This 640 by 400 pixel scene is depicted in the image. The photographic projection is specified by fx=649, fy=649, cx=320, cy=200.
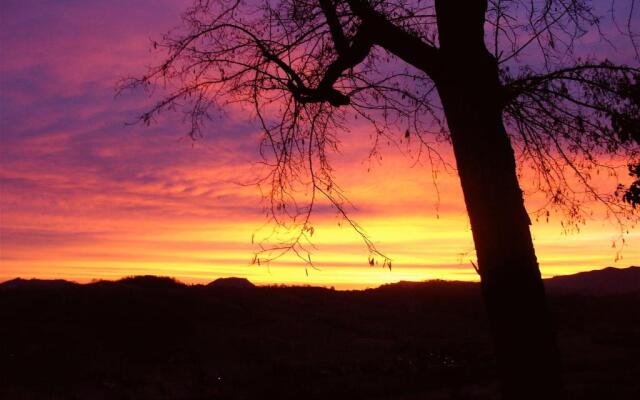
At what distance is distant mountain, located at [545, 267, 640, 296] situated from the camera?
59.5m

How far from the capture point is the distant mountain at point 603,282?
195 feet

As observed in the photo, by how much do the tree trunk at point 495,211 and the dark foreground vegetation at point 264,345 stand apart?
975 cm

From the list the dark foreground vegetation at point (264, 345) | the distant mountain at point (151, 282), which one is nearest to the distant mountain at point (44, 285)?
the dark foreground vegetation at point (264, 345)

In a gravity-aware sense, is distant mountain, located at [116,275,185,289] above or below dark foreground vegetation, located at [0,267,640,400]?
above

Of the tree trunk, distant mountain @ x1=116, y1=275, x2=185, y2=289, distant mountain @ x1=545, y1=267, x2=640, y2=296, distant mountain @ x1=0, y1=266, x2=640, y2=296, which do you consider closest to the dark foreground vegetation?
distant mountain @ x1=116, y1=275, x2=185, y2=289

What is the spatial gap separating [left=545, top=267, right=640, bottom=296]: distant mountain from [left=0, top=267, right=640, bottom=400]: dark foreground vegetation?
29799 millimetres

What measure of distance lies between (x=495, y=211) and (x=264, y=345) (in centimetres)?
1745

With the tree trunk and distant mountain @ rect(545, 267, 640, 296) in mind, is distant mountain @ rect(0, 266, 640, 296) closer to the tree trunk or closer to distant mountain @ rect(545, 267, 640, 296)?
distant mountain @ rect(545, 267, 640, 296)

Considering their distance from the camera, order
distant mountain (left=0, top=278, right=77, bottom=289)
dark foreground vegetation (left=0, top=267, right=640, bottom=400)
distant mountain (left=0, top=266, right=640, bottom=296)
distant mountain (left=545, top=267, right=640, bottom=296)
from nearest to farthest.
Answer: dark foreground vegetation (left=0, top=267, right=640, bottom=400) → distant mountain (left=0, top=278, right=77, bottom=289) → distant mountain (left=0, top=266, right=640, bottom=296) → distant mountain (left=545, top=267, right=640, bottom=296)

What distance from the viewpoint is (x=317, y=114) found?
301 inches

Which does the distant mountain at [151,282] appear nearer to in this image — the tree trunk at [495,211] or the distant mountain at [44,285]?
the distant mountain at [44,285]

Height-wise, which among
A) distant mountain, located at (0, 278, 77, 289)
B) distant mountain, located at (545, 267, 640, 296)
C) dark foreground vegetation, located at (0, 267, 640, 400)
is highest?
distant mountain, located at (545, 267, 640, 296)

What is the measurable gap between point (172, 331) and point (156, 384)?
4521 mm

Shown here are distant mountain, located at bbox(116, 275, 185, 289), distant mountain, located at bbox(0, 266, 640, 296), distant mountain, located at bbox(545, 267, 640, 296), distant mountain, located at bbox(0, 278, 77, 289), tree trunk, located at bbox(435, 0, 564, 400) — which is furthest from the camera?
distant mountain, located at bbox(545, 267, 640, 296)
